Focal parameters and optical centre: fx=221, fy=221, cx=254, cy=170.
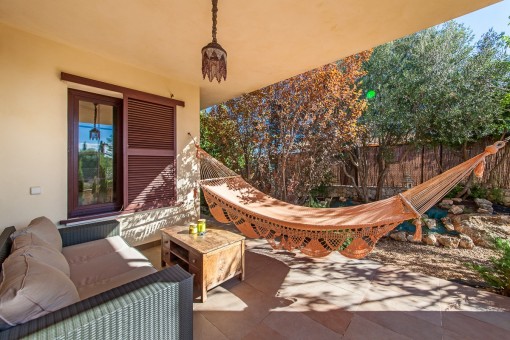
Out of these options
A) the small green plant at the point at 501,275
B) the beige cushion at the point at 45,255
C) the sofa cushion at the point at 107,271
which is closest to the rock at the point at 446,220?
the small green plant at the point at 501,275

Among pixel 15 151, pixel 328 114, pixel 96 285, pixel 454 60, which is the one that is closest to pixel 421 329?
pixel 96 285

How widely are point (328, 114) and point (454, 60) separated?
2785mm

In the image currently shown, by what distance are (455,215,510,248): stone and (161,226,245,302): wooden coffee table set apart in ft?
12.1

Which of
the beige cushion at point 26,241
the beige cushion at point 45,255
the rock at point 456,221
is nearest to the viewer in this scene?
the beige cushion at point 45,255

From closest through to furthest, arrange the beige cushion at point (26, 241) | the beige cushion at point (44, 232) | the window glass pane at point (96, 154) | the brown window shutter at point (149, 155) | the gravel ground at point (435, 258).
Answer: the beige cushion at point (26, 241)
the beige cushion at point (44, 232)
the gravel ground at point (435, 258)
the window glass pane at point (96, 154)
the brown window shutter at point (149, 155)

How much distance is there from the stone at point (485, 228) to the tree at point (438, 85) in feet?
5.08

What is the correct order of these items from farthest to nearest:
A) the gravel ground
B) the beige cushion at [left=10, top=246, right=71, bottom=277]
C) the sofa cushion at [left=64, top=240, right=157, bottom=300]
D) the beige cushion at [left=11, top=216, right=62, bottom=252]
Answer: the gravel ground, the beige cushion at [left=11, top=216, right=62, bottom=252], the sofa cushion at [left=64, top=240, right=157, bottom=300], the beige cushion at [left=10, top=246, right=71, bottom=277]

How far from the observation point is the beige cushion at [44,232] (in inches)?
64.6

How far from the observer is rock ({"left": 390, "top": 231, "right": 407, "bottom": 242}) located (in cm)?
352

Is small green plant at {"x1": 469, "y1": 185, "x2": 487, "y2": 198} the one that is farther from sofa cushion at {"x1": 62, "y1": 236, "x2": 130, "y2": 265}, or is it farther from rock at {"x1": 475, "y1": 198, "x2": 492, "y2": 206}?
sofa cushion at {"x1": 62, "y1": 236, "x2": 130, "y2": 265}

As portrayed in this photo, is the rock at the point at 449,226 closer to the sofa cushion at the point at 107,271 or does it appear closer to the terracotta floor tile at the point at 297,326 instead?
the terracotta floor tile at the point at 297,326

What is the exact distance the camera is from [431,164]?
5035 millimetres

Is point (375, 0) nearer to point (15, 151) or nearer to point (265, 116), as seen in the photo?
point (265, 116)

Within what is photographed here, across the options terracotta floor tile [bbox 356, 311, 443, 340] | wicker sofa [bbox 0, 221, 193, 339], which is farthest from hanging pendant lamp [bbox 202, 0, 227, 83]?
terracotta floor tile [bbox 356, 311, 443, 340]
